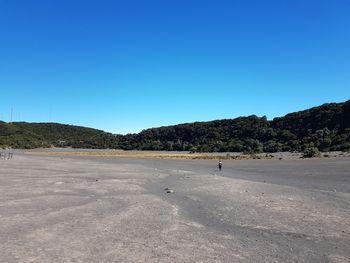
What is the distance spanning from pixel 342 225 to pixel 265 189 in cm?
1015

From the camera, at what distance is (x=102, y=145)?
514 feet

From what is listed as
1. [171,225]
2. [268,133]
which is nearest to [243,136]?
[268,133]

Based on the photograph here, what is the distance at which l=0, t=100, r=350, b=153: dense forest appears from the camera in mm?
75694

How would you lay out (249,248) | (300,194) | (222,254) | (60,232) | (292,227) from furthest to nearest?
(300,194) < (292,227) < (60,232) < (249,248) < (222,254)

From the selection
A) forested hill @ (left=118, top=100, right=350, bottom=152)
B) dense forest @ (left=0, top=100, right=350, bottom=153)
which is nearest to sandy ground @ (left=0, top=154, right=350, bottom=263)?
dense forest @ (left=0, top=100, right=350, bottom=153)

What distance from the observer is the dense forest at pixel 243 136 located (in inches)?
2980

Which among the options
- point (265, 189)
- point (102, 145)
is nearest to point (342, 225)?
point (265, 189)

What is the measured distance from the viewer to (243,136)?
346ft

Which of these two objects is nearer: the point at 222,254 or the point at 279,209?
the point at 222,254

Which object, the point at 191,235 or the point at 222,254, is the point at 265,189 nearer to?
the point at 191,235

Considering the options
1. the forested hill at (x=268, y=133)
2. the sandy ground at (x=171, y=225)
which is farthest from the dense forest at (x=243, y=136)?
the sandy ground at (x=171, y=225)

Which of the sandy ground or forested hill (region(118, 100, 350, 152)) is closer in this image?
the sandy ground

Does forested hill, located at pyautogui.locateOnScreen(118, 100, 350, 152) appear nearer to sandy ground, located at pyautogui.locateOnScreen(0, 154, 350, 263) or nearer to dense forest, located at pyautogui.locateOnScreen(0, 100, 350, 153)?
dense forest, located at pyautogui.locateOnScreen(0, 100, 350, 153)

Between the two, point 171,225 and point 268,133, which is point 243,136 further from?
point 171,225
